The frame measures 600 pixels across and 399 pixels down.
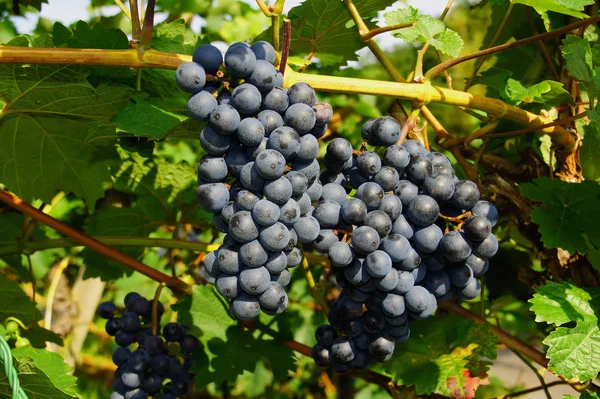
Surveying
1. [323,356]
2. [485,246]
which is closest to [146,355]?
[323,356]

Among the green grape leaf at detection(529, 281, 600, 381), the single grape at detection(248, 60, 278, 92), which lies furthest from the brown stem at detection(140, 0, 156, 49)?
the green grape leaf at detection(529, 281, 600, 381)

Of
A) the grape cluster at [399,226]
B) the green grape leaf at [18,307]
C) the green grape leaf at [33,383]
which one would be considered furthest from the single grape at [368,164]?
the green grape leaf at [18,307]

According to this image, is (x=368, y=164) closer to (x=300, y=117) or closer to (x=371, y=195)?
(x=371, y=195)

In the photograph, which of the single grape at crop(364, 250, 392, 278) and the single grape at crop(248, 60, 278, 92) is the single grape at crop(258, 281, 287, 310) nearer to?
the single grape at crop(364, 250, 392, 278)

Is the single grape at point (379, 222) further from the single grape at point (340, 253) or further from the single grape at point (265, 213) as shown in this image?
the single grape at point (265, 213)

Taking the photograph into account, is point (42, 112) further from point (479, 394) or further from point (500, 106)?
point (479, 394)

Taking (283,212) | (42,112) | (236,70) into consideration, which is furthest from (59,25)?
(283,212)

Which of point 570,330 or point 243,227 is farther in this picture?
point 570,330
